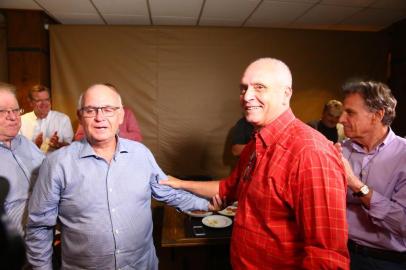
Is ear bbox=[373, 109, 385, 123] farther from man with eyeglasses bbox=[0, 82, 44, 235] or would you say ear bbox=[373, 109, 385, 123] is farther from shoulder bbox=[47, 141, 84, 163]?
man with eyeglasses bbox=[0, 82, 44, 235]

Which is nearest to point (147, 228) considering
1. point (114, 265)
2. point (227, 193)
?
point (114, 265)

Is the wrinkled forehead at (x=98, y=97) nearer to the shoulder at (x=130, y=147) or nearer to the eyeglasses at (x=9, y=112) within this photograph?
the shoulder at (x=130, y=147)

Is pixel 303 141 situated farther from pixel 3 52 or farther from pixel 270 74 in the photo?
pixel 3 52

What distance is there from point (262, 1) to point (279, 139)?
2637mm

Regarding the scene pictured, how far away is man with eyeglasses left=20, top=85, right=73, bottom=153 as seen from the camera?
3209 mm

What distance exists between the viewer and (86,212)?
1.42m

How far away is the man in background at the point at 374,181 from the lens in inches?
57.4

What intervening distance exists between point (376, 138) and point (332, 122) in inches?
78.4

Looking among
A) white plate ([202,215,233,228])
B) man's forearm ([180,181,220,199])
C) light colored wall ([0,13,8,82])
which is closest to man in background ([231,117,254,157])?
Result: white plate ([202,215,233,228])

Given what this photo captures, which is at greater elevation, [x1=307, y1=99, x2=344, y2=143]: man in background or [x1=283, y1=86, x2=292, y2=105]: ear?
[x1=283, y1=86, x2=292, y2=105]: ear

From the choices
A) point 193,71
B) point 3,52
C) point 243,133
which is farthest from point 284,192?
point 3,52

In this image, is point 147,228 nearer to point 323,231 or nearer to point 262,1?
point 323,231

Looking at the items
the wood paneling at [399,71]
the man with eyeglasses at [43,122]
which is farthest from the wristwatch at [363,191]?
the wood paneling at [399,71]

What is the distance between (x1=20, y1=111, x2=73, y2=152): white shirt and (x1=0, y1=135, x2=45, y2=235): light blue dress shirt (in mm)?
1718
